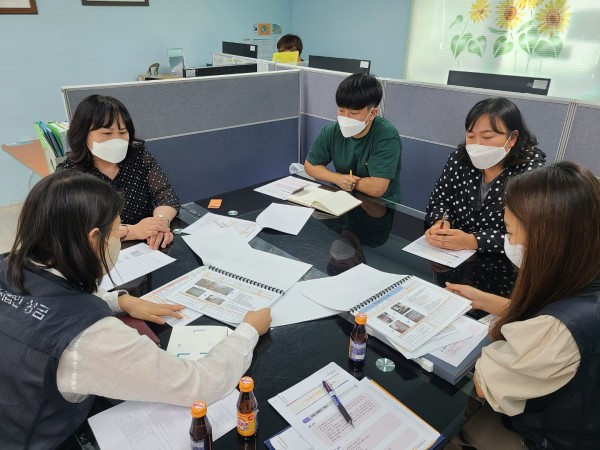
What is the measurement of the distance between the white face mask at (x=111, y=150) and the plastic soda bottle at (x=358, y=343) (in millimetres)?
1200

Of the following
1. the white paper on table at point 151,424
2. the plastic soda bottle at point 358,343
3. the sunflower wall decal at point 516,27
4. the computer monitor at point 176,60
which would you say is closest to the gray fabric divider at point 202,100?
the white paper on table at point 151,424

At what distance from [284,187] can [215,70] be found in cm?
134

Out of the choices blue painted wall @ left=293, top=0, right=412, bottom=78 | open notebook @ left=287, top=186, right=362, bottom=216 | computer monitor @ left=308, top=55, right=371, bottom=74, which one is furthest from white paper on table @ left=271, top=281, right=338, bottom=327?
blue painted wall @ left=293, top=0, right=412, bottom=78

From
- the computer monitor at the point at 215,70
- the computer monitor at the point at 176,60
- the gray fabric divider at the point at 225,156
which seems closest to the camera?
the gray fabric divider at the point at 225,156

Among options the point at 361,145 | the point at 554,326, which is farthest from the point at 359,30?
the point at 554,326

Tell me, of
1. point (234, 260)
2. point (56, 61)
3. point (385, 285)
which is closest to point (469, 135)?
point (385, 285)

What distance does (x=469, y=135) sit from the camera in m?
1.62

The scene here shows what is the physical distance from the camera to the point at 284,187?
6.46 feet

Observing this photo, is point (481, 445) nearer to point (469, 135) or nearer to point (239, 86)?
point (469, 135)

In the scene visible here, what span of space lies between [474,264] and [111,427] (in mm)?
1091

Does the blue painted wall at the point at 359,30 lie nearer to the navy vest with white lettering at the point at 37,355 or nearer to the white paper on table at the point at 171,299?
the white paper on table at the point at 171,299

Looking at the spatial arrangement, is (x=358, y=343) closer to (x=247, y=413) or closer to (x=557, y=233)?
(x=247, y=413)

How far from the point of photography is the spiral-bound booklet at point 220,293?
1.10m

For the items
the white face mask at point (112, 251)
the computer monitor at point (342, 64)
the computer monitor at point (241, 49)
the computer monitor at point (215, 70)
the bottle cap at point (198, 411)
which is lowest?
the bottle cap at point (198, 411)
